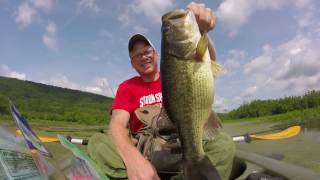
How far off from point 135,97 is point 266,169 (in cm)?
130

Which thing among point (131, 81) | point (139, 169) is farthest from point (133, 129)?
point (139, 169)

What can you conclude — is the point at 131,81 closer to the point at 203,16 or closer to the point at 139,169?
the point at 139,169

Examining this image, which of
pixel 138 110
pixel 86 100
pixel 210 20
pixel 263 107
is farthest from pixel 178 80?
pixel 86 100

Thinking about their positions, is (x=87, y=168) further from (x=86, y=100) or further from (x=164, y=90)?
(x=86, y=100)

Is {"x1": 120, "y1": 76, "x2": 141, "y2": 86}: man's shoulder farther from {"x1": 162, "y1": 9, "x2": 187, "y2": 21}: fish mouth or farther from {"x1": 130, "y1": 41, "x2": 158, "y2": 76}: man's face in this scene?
{"x1": 162, "y1": 9, "x2": 187, "y2": 21}: fish mouth

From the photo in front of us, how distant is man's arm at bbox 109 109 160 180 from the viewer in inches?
112

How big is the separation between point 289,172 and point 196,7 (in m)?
1.65

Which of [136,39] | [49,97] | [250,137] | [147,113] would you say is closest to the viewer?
[147,113]

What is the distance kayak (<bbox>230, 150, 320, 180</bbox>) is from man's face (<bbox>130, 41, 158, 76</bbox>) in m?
1.21

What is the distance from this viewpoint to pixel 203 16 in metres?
2.39

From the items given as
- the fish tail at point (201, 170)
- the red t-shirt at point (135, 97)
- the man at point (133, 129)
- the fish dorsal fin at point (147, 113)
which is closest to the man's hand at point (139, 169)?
the man at point (133, 129)

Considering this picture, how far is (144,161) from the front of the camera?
2887 millimetres

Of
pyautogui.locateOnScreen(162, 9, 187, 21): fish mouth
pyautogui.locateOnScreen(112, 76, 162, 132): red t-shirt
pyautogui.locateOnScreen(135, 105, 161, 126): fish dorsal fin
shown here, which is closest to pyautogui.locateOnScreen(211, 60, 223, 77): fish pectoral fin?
pyautogui.locateOnScreen(162, 9, 187, 21): fish mouth

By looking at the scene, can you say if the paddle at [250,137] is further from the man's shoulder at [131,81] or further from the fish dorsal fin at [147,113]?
the fish dorsal fin at [147,113]
